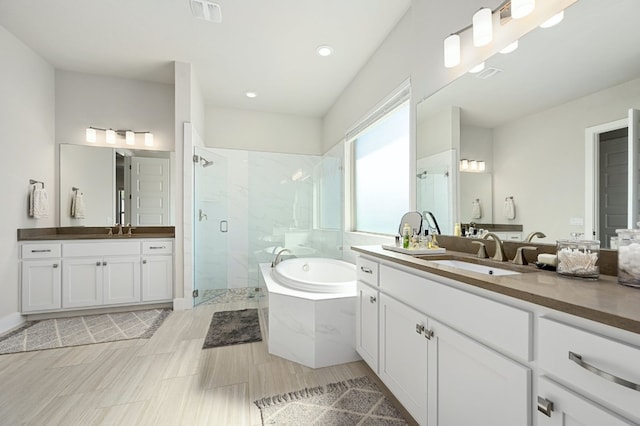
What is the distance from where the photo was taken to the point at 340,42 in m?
2.60

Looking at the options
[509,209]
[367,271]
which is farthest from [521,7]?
[367,271]

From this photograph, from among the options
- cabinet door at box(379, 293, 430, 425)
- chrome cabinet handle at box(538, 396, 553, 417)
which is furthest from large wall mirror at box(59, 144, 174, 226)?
chrome cabinet handle at box(538, 396, 553, 417)

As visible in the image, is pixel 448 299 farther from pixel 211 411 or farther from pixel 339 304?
pixel 211 411

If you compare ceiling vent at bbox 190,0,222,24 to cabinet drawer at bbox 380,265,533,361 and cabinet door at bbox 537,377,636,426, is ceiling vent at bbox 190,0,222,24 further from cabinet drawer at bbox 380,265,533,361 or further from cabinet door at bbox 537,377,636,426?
cabinet door at bbox 537,377,636,426

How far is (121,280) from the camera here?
9.90 feet

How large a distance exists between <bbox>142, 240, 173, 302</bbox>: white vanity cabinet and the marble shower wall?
54 cm

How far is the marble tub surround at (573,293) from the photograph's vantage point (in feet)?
1.92

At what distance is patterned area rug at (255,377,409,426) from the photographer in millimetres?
1416

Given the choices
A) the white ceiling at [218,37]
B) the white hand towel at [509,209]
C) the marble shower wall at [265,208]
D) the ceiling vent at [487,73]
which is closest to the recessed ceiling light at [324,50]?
the white ceiling at [218,37]

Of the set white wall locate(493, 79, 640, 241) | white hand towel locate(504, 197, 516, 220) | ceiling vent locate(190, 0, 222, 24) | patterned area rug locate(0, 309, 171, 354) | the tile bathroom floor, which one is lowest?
patterned area rug locate(0, 309, 171, 354)

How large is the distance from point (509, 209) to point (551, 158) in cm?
32

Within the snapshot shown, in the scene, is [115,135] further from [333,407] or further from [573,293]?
[573,293]

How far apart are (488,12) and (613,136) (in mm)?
881

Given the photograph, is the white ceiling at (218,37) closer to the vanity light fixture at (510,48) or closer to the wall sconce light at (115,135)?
the wall sconce light at (115,135)
